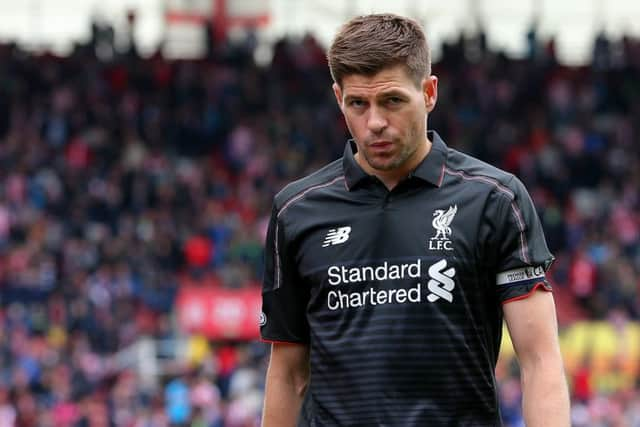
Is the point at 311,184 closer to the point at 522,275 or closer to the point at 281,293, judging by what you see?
the point at 281,293

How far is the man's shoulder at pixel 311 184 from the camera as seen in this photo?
135 inches

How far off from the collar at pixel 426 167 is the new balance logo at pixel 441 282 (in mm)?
221

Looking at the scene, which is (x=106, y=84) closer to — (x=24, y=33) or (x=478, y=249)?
(x=24, y=33)

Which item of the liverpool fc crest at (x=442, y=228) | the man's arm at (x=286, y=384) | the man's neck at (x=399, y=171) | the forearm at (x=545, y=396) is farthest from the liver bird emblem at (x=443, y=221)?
the man's arm at (x=286, y=384)

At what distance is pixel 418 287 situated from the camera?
321 cm

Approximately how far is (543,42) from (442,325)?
22.5 m

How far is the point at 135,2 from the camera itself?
26250 millimetres

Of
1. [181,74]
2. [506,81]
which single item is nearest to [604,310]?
[506,81]

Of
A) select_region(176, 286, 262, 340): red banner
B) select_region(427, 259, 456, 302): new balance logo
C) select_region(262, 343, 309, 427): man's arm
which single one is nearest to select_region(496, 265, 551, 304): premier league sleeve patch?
select_region(427, 259, 456, 302): new balance logo

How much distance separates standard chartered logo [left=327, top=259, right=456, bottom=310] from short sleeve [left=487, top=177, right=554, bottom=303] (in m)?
0.12

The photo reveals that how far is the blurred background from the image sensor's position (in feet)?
58.1

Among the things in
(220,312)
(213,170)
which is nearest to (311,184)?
(220,312)

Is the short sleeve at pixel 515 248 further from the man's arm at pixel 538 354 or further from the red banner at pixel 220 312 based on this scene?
the red banner at pixel 220 312

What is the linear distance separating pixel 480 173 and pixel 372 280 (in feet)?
1.19
